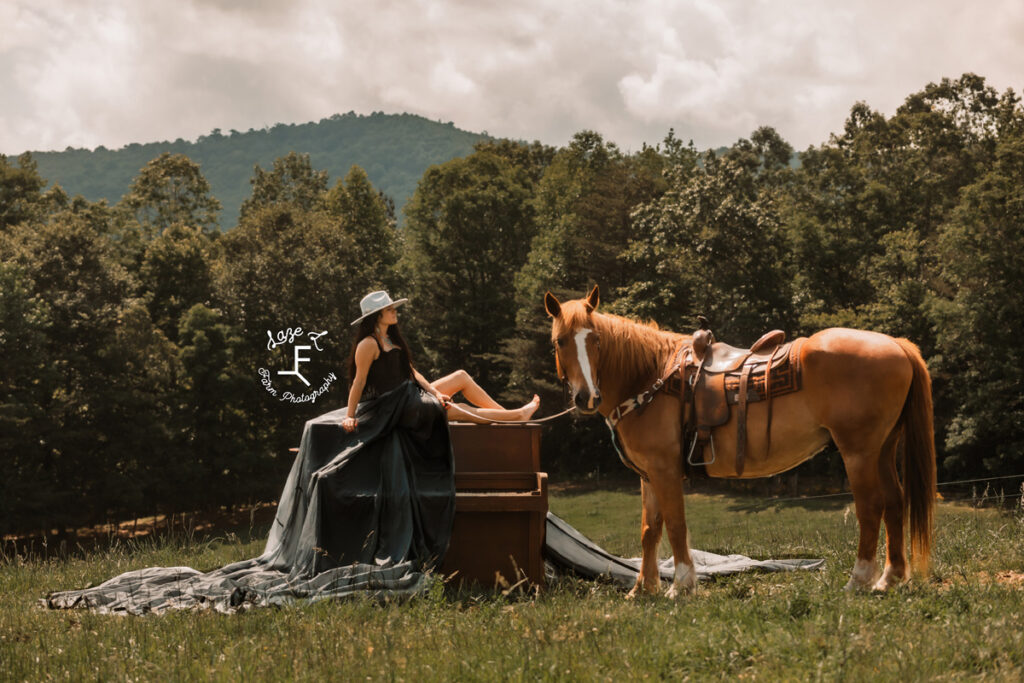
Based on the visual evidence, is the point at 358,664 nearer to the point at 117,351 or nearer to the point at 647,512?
the point at 647,512

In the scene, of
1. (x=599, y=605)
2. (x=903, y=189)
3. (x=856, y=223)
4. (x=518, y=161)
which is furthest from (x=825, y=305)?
(x=599, y=605)

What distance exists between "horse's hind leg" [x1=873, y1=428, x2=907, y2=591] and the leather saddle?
88cm

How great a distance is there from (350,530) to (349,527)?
27 millimetres

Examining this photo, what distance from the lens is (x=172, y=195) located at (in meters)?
58.3

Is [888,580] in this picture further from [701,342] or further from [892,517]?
[701,342]

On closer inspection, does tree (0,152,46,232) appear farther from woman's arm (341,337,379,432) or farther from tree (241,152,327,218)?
woman's arm (341,337,379,432)

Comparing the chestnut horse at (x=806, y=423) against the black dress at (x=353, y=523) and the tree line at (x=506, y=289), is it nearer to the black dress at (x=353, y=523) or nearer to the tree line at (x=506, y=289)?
the black dress at (x=353, y=523)

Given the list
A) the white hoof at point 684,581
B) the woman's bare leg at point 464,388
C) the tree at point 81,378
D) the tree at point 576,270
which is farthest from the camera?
the tree at point 576,270

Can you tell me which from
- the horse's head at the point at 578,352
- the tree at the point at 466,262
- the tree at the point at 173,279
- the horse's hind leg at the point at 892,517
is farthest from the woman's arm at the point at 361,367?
the tree at the point at 173,279

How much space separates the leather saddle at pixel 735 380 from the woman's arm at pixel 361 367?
8.62 ft

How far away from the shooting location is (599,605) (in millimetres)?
5949

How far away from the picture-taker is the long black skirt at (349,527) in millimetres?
6844

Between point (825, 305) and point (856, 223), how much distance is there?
4400 millimetres

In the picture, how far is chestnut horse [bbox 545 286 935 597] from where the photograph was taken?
673 cm
